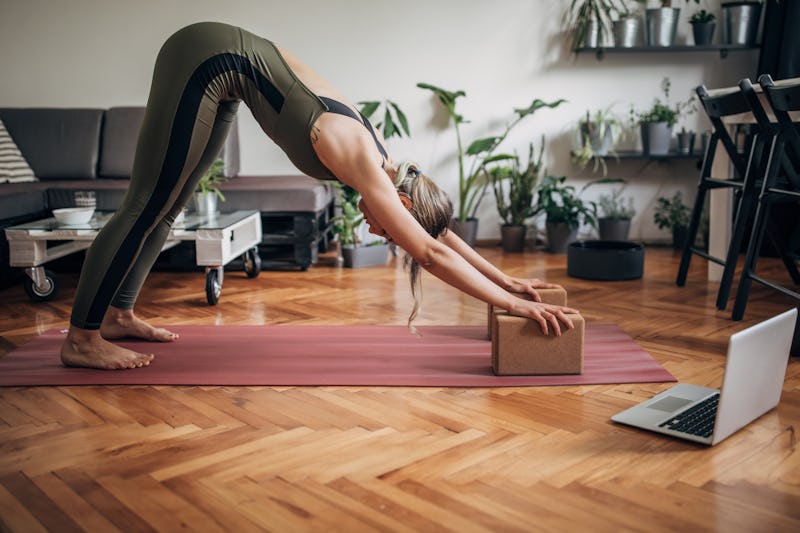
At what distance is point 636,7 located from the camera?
16.0ft

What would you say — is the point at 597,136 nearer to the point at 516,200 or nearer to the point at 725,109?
the point at 516,200

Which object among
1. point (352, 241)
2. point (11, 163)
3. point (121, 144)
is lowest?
point (352, 241)

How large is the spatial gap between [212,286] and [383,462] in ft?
5.95

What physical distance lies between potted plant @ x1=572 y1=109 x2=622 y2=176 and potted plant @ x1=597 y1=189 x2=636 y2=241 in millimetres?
274

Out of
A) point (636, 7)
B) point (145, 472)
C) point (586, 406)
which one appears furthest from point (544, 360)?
point (636, 7)

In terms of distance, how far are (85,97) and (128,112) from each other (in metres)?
0.51

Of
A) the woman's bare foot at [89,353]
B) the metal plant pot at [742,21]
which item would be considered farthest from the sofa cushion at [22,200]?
the metal plant pot at [742,21]

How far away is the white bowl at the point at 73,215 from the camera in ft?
11.3

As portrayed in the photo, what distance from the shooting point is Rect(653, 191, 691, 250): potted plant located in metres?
4.84

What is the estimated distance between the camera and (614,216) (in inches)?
190

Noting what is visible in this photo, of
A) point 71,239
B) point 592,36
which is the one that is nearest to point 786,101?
point 592,36

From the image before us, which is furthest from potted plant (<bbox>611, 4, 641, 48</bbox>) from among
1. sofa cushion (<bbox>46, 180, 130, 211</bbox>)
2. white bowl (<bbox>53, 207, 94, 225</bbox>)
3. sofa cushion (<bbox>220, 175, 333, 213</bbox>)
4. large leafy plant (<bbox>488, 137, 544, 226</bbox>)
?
→ white bowl (<bbox>53, 207, 94, 225</bbox>)

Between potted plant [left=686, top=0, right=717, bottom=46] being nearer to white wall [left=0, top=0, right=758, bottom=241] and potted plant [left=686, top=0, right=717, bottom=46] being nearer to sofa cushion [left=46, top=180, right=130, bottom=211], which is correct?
white wall [left=0, top=0, right=758, bottom=241]

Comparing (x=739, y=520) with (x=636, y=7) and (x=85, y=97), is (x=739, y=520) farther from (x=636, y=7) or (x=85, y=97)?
(x=85, y=97)
